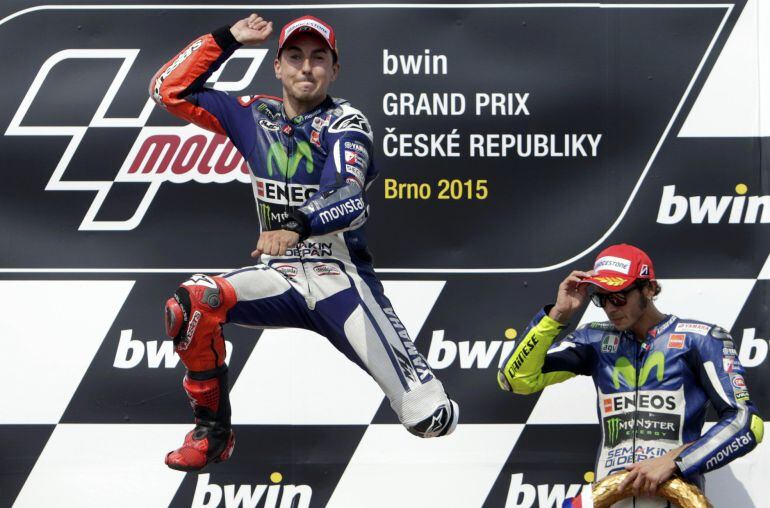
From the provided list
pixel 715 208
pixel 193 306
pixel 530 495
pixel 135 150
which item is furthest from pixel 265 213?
pixel 715 208

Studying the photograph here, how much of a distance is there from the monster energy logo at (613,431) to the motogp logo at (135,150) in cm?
187

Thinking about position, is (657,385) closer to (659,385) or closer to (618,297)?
(659,385)

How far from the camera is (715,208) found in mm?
5188

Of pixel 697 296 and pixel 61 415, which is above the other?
pixel 697 296

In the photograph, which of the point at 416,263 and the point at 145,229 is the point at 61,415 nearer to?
the point at 145,229

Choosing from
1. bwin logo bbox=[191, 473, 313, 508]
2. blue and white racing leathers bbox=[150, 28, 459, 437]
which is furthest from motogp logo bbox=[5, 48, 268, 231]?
bwin logo bbox=[191, 473, 313, 508]

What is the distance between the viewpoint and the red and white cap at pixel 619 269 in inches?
167

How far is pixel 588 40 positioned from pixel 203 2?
165cm

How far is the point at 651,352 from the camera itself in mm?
4301

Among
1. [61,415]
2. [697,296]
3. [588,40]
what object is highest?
[588,40]

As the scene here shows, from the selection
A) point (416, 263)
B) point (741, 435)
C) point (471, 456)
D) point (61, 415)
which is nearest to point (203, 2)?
point (416, 263)

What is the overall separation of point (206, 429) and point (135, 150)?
1473 mm

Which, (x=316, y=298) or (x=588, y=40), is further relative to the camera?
(x=588, y=40)

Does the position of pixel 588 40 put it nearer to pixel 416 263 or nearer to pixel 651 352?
pixel 416 263
